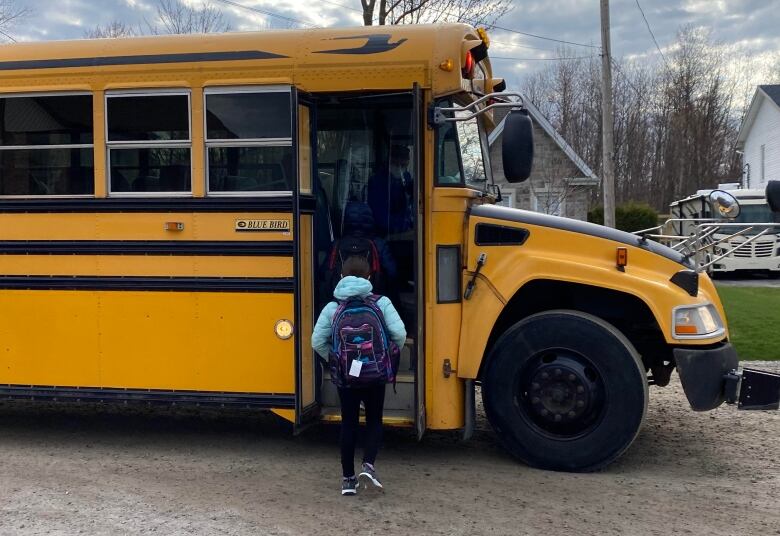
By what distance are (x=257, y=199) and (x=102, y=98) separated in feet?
4.16

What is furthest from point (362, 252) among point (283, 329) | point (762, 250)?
point (762, 250)

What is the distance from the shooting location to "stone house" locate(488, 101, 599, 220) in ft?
76.0

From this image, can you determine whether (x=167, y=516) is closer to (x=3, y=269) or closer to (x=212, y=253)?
(x=212, y=253)

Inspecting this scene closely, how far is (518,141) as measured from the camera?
4844 millimetres

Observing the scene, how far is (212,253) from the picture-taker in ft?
16.8

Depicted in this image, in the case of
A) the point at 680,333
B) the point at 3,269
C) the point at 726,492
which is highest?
the point at 3,269

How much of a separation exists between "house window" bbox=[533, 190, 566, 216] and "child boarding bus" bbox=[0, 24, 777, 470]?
17.2 metres

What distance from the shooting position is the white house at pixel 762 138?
30.4m

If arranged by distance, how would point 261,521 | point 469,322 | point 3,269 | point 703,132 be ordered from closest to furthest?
point 261,521
point 469,322
point 3,269
point 703,132

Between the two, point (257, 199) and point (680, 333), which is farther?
point (257, 199)

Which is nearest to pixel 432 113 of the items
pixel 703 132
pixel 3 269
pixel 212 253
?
pixel 212 253

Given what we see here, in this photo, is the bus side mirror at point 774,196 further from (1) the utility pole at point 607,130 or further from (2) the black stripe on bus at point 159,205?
(1) the utility pole at point 607,130

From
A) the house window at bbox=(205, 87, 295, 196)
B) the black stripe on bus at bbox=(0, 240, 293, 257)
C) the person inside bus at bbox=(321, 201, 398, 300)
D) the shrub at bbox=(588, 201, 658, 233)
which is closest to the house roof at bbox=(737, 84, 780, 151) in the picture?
the shrub at bbox=(588, 201, 658, 233)

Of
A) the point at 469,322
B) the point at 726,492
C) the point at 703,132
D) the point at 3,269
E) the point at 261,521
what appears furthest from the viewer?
the point at 703,132
